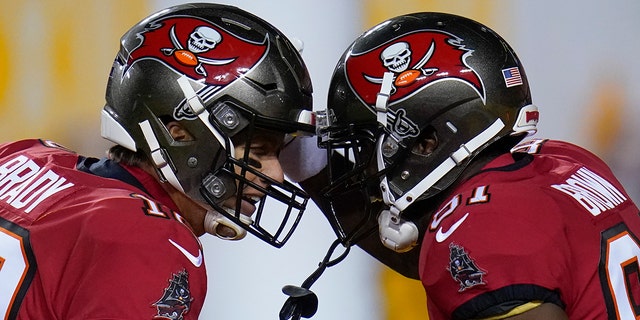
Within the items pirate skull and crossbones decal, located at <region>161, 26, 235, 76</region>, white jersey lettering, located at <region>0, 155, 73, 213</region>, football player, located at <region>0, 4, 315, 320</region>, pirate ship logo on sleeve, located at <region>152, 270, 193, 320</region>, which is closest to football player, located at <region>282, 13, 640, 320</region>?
football player, located at <region>0, 4, 315, 320</region>

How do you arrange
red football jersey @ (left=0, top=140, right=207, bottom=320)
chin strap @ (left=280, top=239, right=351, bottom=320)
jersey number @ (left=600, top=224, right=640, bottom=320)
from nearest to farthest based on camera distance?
red football jersey @ (left=0, top=140, right=207, bottom=320), jersey number @ (left=600, top=224, right=640, bottom=320), chin strap @ (left=280, top=239, right=351, bottom=320)

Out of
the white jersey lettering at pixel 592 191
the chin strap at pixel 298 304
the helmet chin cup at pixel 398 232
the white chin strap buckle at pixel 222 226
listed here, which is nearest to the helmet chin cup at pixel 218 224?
the white chin strap buckle at pixel 222 226

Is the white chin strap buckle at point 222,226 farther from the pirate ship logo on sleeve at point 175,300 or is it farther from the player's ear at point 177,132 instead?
the pirate ship logo on sleeve at point 175,300

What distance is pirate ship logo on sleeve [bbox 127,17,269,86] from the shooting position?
5.10ft

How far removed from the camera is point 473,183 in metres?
1.48

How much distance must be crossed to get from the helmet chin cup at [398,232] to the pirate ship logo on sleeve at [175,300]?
45 cm

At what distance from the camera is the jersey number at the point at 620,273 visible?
53.6 inches

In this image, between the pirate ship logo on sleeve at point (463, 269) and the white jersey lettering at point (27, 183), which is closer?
the pirate ship logo on sleeve at point (463, 269)

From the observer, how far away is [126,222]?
4.28ft

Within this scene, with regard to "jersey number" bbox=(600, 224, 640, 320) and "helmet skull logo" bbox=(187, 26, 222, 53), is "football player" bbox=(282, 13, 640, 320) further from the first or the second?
"helmet skull logo" bbox=(187, 26, 222, 53)

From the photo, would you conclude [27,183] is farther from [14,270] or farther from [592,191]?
[592,191]

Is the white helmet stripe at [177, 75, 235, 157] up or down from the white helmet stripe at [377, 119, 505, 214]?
up

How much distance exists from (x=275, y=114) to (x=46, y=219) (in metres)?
0.42

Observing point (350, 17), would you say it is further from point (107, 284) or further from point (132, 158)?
point (107, 284)
